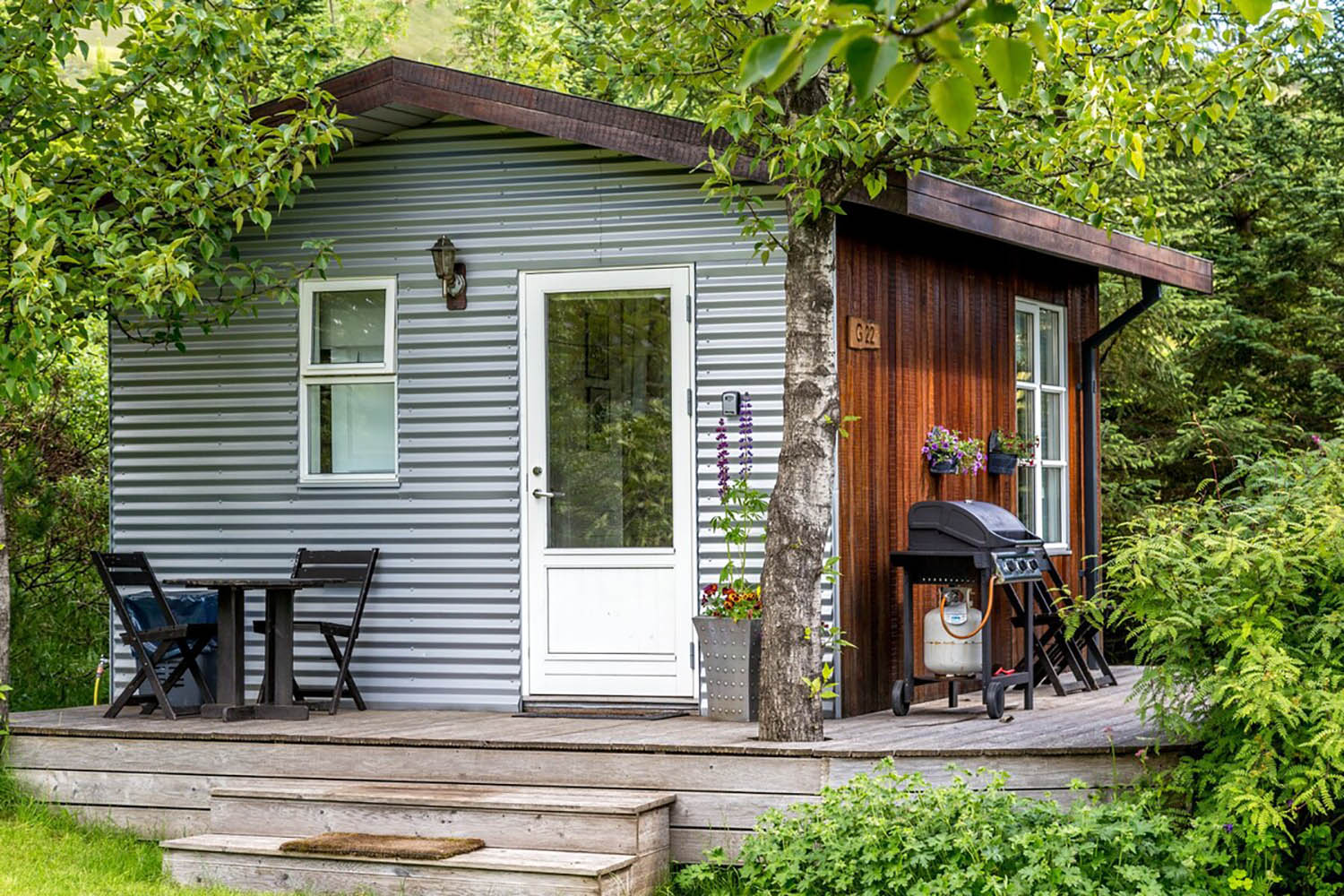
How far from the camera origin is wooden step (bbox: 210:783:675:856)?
5867 millimetres

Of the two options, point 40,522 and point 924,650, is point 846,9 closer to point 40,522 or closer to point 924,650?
point 924,650

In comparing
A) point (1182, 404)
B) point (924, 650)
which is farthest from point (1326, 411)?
point (924, 650)

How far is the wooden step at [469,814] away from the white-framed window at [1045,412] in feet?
12.8

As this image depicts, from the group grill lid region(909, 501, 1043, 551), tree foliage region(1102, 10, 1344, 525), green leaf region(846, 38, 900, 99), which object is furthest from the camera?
tree foliage region(1102, 10, 1344, 525)

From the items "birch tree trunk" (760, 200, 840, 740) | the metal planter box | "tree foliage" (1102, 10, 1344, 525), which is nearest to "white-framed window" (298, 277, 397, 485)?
the metal planter box

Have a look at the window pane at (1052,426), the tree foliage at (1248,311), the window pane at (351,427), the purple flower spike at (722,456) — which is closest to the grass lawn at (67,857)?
the window pane at (351,427)

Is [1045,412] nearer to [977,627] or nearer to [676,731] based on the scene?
[977,627]

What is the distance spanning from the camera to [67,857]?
657 cm

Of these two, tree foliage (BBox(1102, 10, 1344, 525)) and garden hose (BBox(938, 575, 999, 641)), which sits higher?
tree foliage (BBox(1102, 10, 1344, 525))

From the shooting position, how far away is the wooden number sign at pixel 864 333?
7371 millimetres

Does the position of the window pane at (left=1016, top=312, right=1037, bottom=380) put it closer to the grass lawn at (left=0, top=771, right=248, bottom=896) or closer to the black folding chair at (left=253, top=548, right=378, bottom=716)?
the black folding chair at (left=253, top=548, right=378, bottom=716)

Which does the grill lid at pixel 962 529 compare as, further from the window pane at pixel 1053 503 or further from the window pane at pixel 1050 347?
the window pane at pixel 1050 347

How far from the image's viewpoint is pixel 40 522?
34.7ft

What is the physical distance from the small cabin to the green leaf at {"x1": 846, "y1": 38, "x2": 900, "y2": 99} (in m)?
5.18
